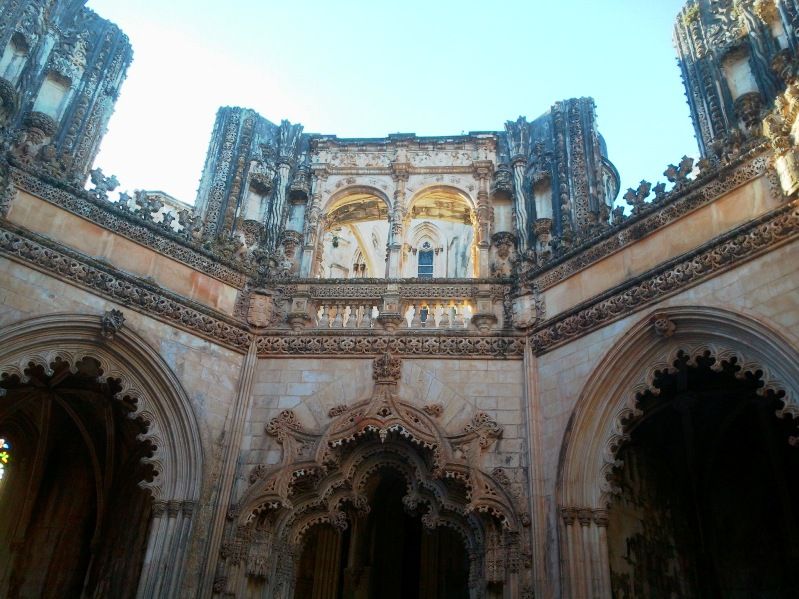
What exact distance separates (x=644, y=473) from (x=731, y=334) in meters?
4.31

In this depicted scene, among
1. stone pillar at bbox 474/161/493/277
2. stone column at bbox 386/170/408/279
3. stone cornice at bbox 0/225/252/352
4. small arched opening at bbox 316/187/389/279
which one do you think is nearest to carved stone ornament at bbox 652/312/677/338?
stone pillar at bbox 474/161/493/277

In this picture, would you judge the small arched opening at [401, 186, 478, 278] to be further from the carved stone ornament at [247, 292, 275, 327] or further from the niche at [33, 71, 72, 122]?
the niche at [33, 71, 72, 122]

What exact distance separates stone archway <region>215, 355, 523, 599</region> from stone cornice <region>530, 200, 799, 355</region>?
1.85m

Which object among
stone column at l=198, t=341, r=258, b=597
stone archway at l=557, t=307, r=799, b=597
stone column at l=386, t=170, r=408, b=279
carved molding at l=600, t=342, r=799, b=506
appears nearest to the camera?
stone archway at l=557, t=307, r=799, b=597

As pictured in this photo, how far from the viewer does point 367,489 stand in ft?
37.4

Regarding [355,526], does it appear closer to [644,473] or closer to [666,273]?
[644,473]

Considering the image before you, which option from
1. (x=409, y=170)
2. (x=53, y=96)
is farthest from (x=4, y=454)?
(x=409, y=170)

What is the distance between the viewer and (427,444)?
10.7m

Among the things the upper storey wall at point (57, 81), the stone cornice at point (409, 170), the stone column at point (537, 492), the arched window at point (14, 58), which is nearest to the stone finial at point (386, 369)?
the stone column at point (537, 492)

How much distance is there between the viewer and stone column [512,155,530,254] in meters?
13.0

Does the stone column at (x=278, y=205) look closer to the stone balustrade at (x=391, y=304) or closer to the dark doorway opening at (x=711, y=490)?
the stone balustrade at (x=391, y=304)

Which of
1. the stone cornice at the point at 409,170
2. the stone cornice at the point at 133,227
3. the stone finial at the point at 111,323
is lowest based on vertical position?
the stone finial at the point at 111,323

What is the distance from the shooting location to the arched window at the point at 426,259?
2472 cm

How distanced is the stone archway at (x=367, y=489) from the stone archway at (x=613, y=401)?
2.98ft
